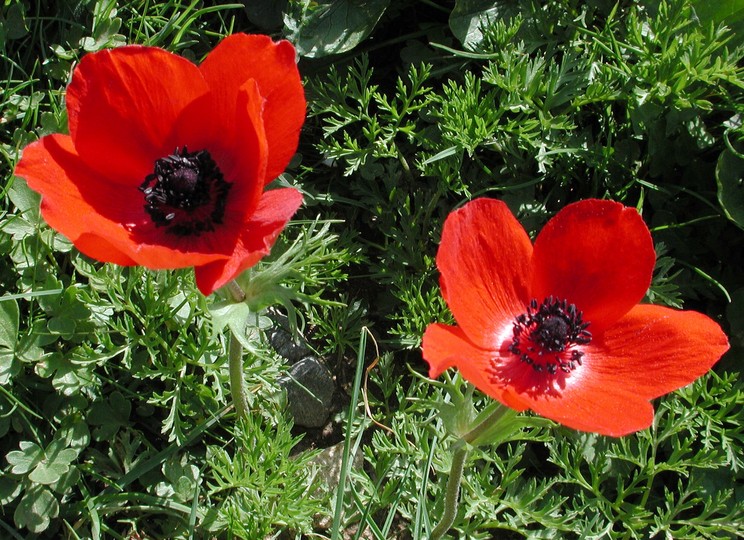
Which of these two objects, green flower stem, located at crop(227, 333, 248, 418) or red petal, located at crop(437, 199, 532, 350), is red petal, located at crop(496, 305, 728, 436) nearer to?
red petal, located at crop(437, 199, 532, 350)

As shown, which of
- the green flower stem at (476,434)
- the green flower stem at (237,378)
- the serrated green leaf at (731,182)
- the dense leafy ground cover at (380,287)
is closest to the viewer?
the green flower stem at (476,434)

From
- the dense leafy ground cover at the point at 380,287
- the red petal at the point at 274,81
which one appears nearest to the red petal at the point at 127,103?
the red petal at the point at 274,81

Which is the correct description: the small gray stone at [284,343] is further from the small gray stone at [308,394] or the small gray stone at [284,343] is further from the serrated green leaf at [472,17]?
the serrated green leaf at [472,17]

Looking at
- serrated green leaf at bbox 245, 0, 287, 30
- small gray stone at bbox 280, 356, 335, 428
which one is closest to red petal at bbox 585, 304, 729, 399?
small gray stone at bbox 280, 356, 335, 428

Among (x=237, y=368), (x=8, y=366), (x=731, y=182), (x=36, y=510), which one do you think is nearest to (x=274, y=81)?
(x=237, y=368)

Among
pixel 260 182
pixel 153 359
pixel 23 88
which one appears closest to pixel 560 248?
pixel 260 182
